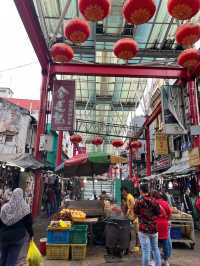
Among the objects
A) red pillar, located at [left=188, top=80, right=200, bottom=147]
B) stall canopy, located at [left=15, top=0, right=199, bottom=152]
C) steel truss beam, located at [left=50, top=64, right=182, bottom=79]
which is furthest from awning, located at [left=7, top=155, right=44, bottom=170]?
red pillar, located at [left=188, top=80, right=200, bottom=147]

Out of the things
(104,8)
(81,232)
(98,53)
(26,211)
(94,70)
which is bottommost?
(81,232)

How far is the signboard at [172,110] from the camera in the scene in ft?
52.6

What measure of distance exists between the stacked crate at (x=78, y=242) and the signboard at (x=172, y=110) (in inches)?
364

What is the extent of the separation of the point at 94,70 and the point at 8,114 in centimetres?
1062

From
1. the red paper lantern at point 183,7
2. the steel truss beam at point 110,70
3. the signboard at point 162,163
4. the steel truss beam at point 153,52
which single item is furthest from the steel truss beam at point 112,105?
the red paper lantern at point 183,7

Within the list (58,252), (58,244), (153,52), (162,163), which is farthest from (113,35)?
(162,163)

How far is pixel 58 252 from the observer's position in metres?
7.86

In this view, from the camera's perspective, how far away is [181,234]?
9.82 metres

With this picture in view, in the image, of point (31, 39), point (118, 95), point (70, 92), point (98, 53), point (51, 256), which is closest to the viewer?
point (51, 256)

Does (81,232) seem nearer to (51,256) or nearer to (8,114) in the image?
(51,256)

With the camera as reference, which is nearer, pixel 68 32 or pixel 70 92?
pixel 68 32

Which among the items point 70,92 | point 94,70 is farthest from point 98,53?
point 70,92

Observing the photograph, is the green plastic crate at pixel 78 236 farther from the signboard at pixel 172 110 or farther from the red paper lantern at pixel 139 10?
the signboard at pixel 172 110

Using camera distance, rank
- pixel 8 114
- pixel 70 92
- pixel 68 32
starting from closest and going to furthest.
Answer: pixel 68 32 → pixel 70 92 → pixel 8 114
